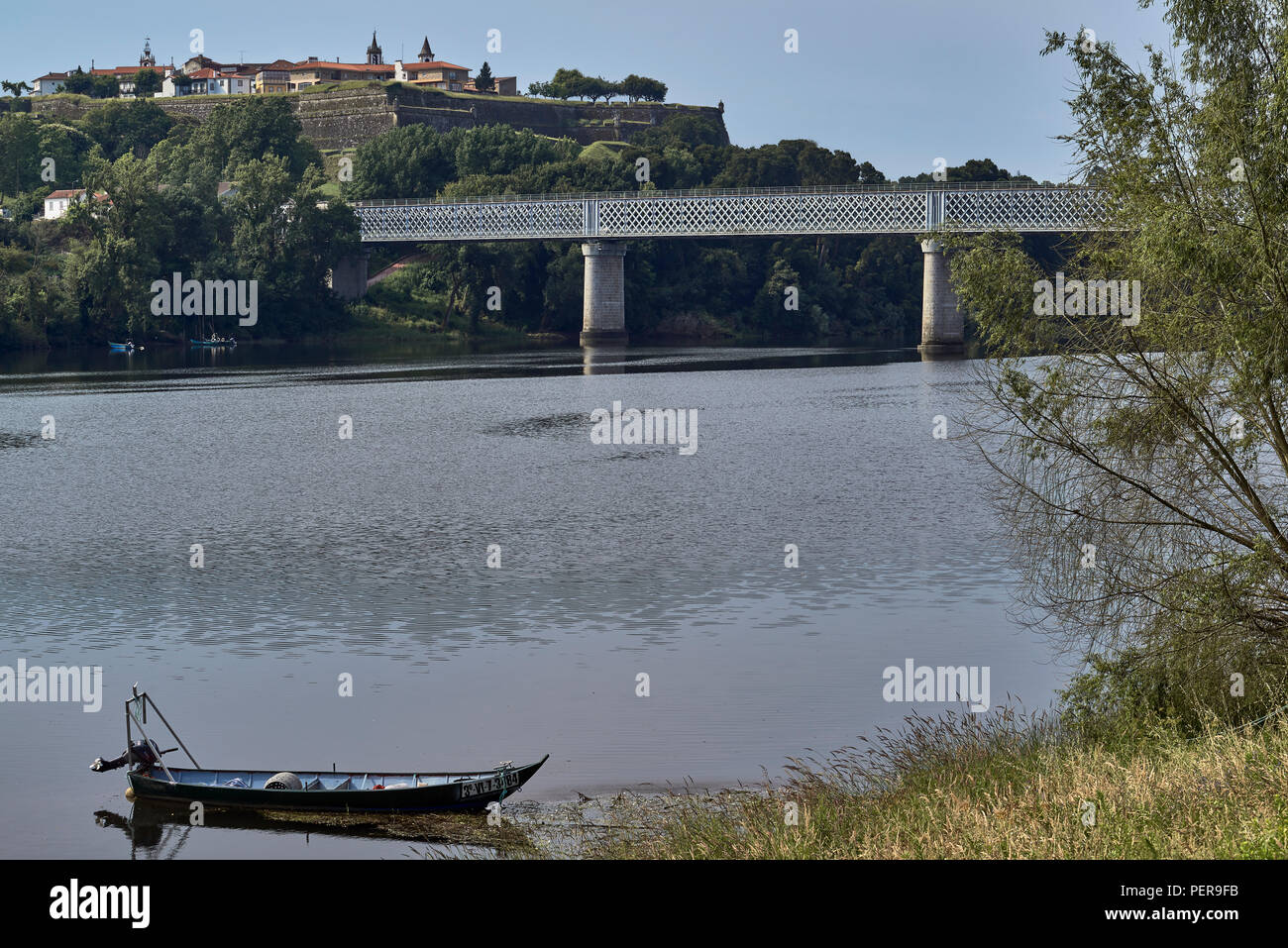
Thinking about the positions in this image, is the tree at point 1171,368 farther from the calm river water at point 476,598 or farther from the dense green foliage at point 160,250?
the dense green foliage at point 160,250

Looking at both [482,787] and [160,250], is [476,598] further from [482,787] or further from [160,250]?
[160,250]

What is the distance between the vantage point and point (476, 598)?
118 feet

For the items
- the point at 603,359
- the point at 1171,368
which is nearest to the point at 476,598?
the point at 1171,368

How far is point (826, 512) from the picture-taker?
4875 cm

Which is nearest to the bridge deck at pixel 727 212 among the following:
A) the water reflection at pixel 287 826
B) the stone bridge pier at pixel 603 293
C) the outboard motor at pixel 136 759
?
the stone bridge pier at pixel 603 293

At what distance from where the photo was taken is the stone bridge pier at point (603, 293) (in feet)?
526

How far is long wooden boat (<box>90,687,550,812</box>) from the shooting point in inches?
871

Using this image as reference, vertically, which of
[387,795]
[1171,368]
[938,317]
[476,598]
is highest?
[938,317]

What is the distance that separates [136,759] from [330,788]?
344 cm

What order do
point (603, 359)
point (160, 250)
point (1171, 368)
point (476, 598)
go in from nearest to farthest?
1. point (1171, 368)
2. point (476, 598)
3. point (603, 359)
4. point (160, 250)

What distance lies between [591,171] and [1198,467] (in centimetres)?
15719
